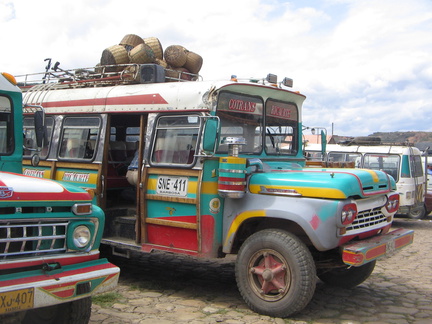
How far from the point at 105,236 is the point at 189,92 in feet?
8.14

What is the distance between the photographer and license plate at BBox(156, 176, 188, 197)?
596 centimetres

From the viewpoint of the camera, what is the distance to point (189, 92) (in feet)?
19.7

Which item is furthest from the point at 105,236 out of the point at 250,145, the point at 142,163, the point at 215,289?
the point at 250,145

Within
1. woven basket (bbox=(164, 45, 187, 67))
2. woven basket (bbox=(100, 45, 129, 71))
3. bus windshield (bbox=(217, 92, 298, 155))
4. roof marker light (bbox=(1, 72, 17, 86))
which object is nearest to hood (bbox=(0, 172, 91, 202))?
roof marker light (bbox=(1, 72, 17, 86))

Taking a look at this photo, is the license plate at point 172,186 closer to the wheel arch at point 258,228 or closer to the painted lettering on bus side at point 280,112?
the wheel arch at point 258,228

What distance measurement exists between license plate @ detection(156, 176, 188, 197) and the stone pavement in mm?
1272

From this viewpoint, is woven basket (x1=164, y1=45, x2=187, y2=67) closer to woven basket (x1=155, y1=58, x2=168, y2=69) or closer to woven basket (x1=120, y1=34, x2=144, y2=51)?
woven basket (x1=155, y1=58, x2=168, y2=69)

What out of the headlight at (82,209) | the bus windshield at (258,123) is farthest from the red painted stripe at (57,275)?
the bus windshield at (258,123)

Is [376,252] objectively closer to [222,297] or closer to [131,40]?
[222,297]

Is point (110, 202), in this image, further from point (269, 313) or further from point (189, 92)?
point (269, 313)

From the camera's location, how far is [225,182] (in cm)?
548

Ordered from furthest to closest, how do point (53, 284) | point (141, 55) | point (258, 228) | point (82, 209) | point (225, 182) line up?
point (141, 55), point (258, 228), point (225, 182), point (82, 209), point (53, 284)

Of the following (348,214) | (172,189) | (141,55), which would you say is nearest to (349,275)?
(348,214)

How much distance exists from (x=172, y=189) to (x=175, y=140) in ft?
2.05
